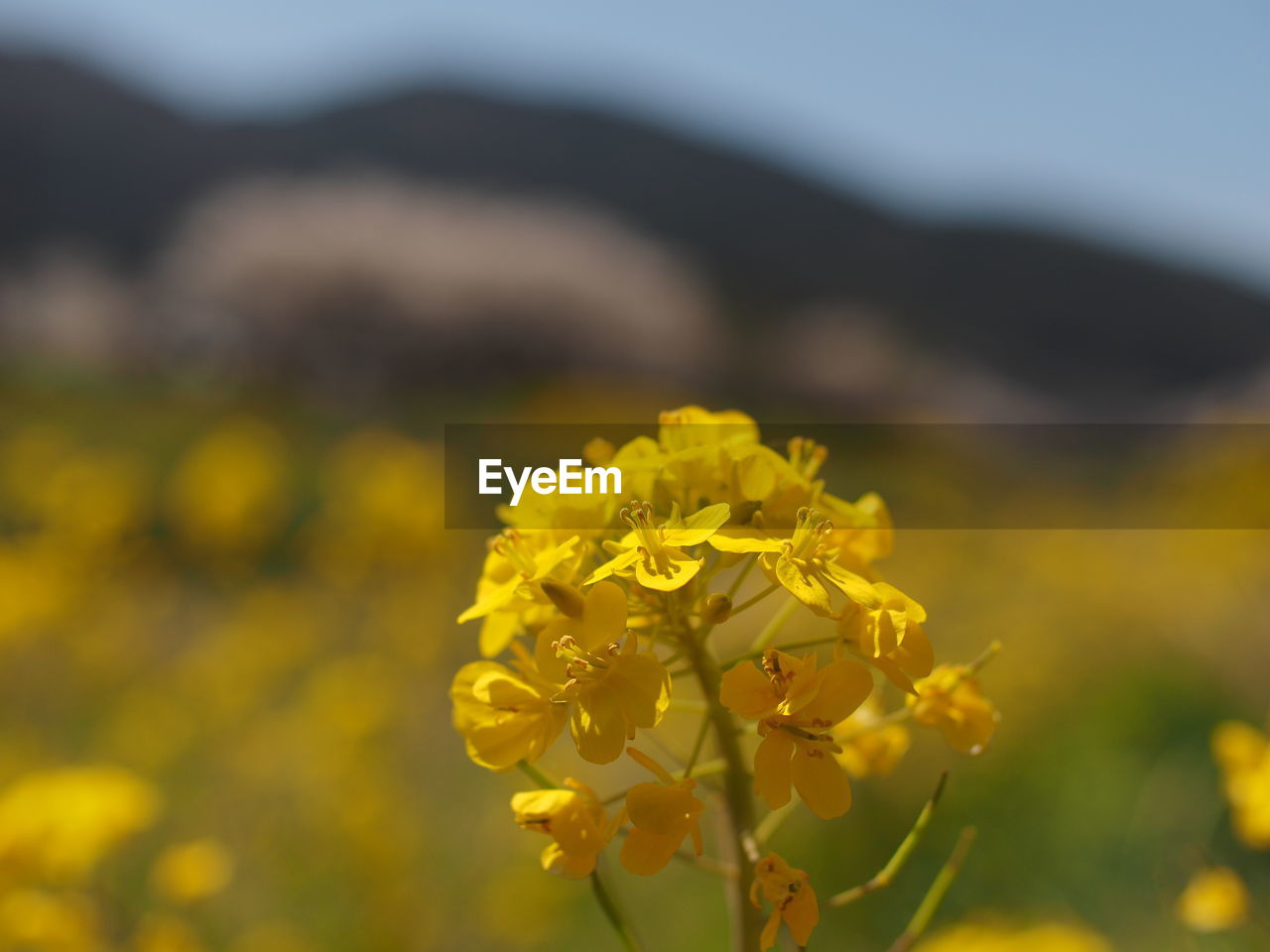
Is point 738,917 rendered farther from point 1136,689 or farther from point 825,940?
point 1136,689

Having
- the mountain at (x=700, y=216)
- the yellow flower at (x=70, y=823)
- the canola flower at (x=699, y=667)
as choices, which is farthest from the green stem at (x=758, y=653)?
the mountain at (x=700, y=216)

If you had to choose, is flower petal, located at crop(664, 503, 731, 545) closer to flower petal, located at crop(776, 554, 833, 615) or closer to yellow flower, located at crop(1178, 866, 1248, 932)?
flower petal, located at crop(776, 554, 833, 615)

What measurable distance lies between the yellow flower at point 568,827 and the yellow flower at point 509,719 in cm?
4

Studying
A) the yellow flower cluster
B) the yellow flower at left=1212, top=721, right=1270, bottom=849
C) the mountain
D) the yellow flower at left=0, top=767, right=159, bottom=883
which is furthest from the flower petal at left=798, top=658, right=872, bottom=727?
the mountain

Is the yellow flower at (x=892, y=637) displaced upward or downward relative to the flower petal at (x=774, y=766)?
upward

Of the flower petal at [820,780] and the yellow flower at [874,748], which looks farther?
the yellow flower at [874,748]

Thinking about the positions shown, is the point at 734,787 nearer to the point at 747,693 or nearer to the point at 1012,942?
the point at 747,693

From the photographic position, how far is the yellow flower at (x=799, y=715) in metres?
0.77

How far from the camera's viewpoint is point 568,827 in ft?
2.76

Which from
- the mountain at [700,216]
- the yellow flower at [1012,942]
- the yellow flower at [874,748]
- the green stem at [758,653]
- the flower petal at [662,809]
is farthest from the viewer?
the mountain at [700,216]

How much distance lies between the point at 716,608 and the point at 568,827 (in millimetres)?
250

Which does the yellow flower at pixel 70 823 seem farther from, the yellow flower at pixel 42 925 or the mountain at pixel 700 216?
the mountain at pixel 700 216

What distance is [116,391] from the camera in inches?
500

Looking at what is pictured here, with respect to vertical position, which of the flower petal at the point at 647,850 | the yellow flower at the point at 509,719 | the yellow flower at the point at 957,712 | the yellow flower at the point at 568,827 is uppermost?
the yellow flower at the point at 509,719
